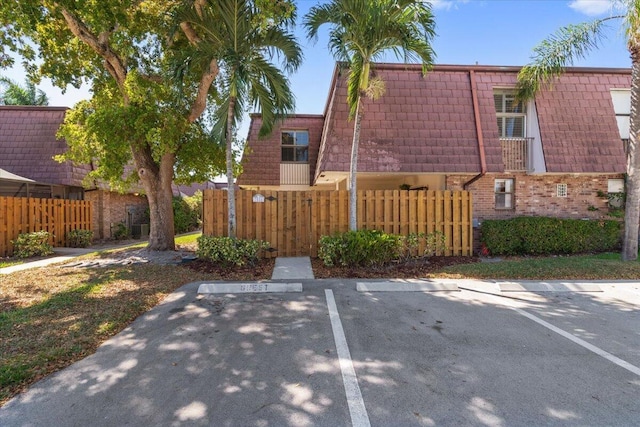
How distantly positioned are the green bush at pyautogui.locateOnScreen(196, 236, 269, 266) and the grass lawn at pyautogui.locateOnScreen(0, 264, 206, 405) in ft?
2.37

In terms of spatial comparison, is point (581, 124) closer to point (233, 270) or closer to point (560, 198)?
point (560, 198)

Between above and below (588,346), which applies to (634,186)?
above

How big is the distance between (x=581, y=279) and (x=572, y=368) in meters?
4.92

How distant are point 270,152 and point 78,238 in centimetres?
899

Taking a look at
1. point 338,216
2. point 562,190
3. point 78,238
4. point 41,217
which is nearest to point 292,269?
point 338,216

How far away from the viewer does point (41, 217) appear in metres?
12.8

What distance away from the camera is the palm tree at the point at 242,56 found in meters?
8.17

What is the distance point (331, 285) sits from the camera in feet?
22.9

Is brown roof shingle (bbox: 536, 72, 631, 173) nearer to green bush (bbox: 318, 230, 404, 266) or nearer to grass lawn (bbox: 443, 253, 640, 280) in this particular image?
grass lawn (bbox: 443, 253, 640, 280)

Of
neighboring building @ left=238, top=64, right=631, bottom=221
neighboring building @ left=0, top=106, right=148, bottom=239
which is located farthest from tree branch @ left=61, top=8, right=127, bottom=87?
neighboring building @ left=0, top=106, right=148, bottom=239

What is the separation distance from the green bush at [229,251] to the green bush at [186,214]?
1259cm

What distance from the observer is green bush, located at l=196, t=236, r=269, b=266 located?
8.43 metres

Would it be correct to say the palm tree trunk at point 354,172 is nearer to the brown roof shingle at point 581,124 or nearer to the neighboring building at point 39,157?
the brown roof shingle at point 581,124

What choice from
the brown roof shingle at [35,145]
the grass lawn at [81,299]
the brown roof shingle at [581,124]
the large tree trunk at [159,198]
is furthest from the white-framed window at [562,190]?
the brown roof shingle at [35,145]
